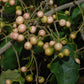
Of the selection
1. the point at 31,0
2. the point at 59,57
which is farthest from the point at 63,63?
the point at 31,0

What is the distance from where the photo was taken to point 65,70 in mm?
625

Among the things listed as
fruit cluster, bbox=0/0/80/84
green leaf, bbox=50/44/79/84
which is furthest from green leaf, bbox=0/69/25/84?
green leaf, bbox=50/44/79/84

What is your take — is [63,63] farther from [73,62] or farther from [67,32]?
[67,32]

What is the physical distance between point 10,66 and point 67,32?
301 mm

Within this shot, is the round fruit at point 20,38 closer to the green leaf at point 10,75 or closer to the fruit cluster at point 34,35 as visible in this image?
the fruit cluster at point 34,35

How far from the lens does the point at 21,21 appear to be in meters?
0.58

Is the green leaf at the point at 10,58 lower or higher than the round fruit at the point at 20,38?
lower

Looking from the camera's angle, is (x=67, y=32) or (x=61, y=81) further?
(x=67, y=32)

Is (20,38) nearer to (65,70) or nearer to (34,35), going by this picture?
(34,35)

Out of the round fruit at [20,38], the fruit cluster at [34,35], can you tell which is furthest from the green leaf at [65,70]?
the round fruit at [20,38]

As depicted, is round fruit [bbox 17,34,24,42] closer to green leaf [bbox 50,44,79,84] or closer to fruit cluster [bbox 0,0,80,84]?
fruit cluster [bbox 0,0,80,84]

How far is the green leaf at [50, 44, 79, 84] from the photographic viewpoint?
609 mm

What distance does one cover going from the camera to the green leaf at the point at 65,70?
0.61 meters

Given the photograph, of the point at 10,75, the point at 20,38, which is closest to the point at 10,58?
the point at 10,75
